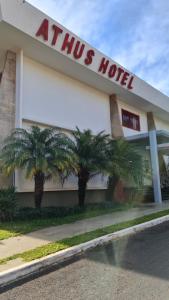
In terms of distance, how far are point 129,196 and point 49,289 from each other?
15.1 meters

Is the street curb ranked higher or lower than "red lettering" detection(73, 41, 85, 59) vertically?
lower

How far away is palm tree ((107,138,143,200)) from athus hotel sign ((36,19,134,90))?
18.0ft

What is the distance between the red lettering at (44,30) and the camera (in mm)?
15562

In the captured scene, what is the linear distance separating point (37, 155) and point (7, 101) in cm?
414

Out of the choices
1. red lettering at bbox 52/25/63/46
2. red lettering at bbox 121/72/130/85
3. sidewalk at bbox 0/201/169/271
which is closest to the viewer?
sidewalk at bbox 0/201/169/271

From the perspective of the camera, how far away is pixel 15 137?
46.4 ft

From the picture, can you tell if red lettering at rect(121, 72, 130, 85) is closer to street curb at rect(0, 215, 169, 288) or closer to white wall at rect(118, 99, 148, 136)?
white wall at rect(118, 99, 148, 136)

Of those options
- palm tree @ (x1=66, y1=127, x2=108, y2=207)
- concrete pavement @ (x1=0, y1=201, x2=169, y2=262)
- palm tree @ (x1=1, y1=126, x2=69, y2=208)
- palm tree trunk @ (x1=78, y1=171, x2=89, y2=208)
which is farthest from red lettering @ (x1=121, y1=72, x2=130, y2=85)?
concrete pavement @ (x1=0, y1=201, x2=169, y2=262)

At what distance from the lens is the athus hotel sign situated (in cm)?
1590

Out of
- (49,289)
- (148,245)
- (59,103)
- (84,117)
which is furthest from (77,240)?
(84,117)

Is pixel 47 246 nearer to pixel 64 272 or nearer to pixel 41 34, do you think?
pixel 64 272

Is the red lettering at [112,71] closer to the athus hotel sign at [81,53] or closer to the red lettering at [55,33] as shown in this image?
the athus hotel sign at [81,53]

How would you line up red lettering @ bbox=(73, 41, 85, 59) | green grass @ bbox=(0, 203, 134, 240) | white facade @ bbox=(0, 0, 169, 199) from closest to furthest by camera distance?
1. green grass @ bbox=(0, 203, 134, 240)
2. white facade @ bbox=(0, 0, 169, 199)
3. red lettering @ bbox=(73, 41, 85, 59)

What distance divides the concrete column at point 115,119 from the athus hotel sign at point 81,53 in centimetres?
151
